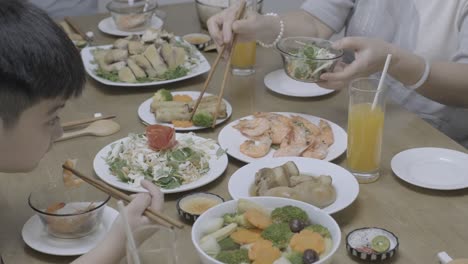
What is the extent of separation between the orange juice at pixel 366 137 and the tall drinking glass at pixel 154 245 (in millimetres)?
635

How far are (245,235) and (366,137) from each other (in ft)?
1.55

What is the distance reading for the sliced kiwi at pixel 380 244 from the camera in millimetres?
1394

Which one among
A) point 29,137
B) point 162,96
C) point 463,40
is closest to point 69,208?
point 29,137

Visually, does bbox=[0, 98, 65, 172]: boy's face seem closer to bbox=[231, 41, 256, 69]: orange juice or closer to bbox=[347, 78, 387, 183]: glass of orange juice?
bbox=[347, 78, 387, 183]: glass of orange juice

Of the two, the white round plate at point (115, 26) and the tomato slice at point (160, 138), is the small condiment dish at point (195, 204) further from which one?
the white round plate at point (115, 26)

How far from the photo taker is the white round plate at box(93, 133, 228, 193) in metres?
1.62

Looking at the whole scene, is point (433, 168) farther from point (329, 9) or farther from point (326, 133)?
point (329, 9)

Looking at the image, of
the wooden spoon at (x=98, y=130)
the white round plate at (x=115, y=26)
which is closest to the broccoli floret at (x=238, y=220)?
Result: the wooden spoon at (x=98, y=130)

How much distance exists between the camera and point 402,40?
2.35 metres

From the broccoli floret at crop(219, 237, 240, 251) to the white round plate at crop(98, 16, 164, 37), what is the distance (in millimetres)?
1414

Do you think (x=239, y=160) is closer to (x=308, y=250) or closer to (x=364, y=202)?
(x=364, y=202)

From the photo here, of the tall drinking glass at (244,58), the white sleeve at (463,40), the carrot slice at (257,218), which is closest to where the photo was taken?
the carrot slice at (257,218)

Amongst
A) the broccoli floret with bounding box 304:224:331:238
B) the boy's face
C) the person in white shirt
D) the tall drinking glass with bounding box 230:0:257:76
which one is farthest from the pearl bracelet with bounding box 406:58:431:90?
the boy's face

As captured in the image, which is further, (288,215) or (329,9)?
(329,9)
